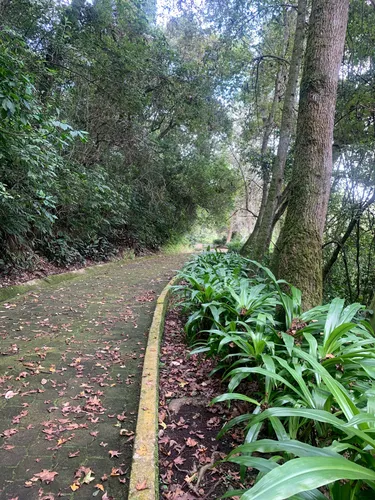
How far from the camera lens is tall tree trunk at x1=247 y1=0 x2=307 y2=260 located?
6500 millimetres

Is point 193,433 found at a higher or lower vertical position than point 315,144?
lower

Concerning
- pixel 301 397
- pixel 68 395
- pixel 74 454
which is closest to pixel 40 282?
pixel 68 395

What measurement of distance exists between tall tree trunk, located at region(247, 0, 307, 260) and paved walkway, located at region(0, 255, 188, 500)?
300 cm

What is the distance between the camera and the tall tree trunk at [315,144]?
10.3ft

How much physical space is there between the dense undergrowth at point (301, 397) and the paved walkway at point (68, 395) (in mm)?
805

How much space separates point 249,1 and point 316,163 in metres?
5.64

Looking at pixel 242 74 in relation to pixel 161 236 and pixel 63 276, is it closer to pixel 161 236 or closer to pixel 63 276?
pixel 63 276

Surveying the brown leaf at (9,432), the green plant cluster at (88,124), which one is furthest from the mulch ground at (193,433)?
the green plant cluster at (88,124)

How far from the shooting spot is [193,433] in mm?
2314

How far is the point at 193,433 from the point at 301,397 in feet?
3.00

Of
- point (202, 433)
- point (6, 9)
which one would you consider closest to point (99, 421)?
point (202, 433)

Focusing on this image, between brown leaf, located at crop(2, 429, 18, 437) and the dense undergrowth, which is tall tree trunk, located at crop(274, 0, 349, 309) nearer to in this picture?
the dense undergrowth

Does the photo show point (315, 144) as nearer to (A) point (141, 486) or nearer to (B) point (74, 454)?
(A) point (141, 486)

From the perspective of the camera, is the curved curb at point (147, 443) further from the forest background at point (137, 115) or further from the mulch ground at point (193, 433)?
the forest background at point (137, 115)
